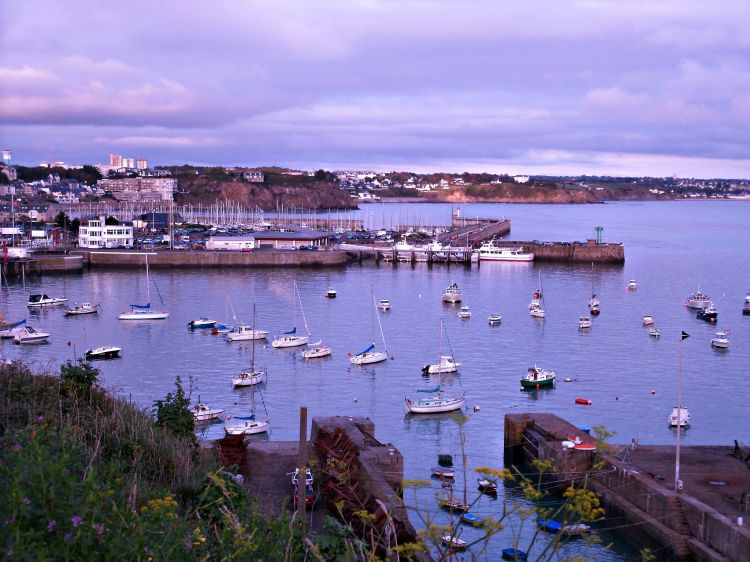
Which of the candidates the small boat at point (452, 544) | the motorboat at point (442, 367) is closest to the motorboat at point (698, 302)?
the motorboat at point (442, 367)

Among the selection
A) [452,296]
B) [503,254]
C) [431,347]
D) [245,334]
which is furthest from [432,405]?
[503,254]

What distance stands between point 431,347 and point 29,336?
9.63 m

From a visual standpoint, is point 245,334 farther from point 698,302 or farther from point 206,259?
point 206,259

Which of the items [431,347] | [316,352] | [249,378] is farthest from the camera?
[431,347]

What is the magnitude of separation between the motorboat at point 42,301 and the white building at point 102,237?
15.2 meters

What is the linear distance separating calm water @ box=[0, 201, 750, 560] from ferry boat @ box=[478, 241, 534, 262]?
10.9ft

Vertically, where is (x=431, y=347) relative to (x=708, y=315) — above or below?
below

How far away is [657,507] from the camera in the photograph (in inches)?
369

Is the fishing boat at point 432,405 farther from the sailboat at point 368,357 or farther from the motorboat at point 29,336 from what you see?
the motorboat at point 29,336

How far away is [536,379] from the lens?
16859 millimetres

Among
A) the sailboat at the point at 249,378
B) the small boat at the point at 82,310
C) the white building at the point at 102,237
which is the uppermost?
the white building at the point at 102,237

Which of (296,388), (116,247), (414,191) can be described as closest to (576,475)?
(296,388)

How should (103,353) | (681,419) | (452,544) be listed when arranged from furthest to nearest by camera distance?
1. (103,353)
2. (681,419)
3. (452,544)

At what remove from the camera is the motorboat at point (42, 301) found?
87.3 feet
